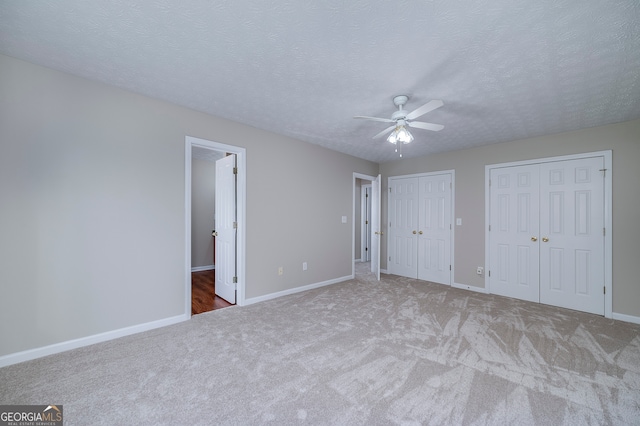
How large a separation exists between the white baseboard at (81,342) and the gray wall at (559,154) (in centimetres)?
447

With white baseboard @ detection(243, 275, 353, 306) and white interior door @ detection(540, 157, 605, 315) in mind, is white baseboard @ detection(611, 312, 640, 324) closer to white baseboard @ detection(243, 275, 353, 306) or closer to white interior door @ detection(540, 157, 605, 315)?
white interior door @ detection(540, 157, 605, 315)

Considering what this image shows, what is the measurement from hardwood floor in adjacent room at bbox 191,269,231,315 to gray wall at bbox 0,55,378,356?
1.52ft

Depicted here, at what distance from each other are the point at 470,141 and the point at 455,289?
8.08 feet

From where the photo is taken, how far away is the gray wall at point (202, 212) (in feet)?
18.7

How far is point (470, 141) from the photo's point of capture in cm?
402

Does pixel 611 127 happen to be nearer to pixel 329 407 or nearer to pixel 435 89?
pixel 435 89

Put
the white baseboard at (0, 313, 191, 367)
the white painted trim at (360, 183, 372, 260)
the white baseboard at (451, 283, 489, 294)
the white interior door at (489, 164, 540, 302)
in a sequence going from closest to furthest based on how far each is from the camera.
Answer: the white baseboard at (0, 313, 191, 367) < the white interior door at (489, 164, 540, 302) < the white baseboard at (451, 283, 489, 294) < the white painted trim at (360, 183, 372, 260)

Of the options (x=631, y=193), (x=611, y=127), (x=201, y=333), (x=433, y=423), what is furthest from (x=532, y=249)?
(x=201, y=333)

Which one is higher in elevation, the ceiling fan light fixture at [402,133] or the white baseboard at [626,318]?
the ceiling fan light fixture at [402,133]

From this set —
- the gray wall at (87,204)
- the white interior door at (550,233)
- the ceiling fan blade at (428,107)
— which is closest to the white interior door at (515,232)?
the white interior door at (550,233)

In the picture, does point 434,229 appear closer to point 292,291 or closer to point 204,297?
point 292,291

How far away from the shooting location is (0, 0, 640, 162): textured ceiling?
1.53m

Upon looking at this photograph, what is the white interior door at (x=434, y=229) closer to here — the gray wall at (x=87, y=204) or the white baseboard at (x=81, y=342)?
the gray wall at (x=87, y=204)

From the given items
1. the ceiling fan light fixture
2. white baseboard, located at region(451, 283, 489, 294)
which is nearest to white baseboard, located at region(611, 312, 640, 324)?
white baseboard, located at region(451, 283, 489, 294)
